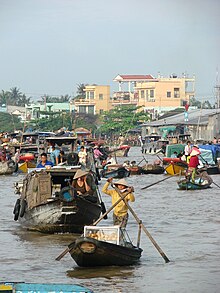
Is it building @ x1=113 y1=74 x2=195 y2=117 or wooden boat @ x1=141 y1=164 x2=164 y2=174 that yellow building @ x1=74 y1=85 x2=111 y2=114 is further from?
wooden boat @ x1=141 y1=164 x2=164 y2=174

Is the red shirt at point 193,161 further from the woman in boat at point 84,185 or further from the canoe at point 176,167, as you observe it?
the woman in boat at point 84,185

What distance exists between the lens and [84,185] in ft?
46.1

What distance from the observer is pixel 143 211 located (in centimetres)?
2025

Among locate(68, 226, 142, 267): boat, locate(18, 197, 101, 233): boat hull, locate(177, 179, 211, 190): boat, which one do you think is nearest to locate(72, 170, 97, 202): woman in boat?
locate(18, 197, 101, 233): boat hull

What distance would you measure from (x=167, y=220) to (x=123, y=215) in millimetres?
6224

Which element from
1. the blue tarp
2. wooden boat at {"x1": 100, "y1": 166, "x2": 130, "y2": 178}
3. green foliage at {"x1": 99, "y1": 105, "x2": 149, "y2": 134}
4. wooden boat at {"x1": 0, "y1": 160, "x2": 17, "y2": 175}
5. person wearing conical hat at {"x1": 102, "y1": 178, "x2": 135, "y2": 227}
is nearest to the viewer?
person wearing conical hat at {"x1": 102, "y1": 178, "x2": 135, "y2": 227}

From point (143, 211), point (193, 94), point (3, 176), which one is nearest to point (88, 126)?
point (193, 94)

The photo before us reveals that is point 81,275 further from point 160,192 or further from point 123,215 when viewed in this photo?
point 160,192

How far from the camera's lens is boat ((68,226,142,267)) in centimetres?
1091

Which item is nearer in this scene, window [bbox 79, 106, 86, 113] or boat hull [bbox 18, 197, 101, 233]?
boat hull [bbox 18, 197, 101, 233]

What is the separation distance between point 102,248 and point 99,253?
0.39 feet

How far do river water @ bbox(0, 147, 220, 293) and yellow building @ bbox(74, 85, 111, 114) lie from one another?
70358 mm

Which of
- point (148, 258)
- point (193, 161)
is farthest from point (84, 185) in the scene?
point (193, 161)

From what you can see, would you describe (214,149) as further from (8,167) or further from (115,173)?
(8,167)
